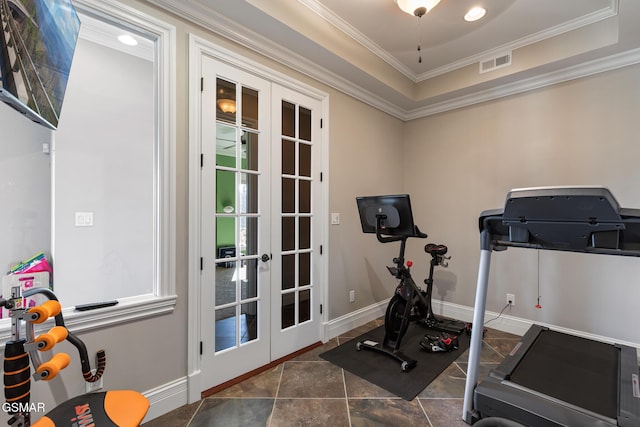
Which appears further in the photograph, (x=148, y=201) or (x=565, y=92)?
(x=148, y=201)

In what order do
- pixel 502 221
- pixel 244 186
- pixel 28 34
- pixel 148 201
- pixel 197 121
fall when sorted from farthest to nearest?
pixel 148 201 < pixel 244 186 < pixel 197 121 < pixel 502 221 < pixel 28 34

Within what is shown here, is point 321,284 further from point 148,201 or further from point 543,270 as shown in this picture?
point 543,270

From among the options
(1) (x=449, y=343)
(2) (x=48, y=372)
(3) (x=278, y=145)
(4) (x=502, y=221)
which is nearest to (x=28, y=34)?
(2) (x=48, y=372)

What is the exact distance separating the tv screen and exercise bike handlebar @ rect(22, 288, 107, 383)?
74 cm

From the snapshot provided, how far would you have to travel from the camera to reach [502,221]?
63.3 inches

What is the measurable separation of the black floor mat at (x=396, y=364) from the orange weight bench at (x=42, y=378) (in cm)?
166

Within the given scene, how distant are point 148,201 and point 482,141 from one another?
398 centimetres

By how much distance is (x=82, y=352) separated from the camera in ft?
4.51

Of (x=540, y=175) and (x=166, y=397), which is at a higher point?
(x=540, y=175)

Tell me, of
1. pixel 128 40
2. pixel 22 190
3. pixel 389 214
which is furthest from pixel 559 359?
pixel 22 190

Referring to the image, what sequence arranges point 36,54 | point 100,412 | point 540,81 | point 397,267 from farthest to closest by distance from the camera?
point 540,81
point 397,267
point 100,412
point 36,54

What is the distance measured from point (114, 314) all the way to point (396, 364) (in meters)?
2.20

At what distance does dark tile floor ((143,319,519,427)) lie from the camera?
1818 millimetres

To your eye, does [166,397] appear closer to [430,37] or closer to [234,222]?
[234,222]
